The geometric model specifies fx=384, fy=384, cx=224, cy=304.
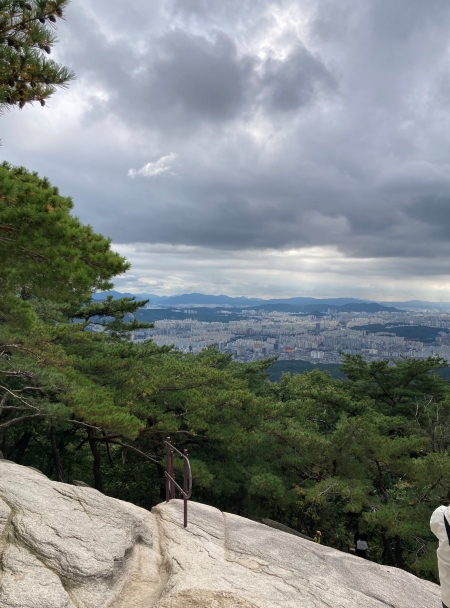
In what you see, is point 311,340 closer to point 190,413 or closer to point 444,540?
point 190,413

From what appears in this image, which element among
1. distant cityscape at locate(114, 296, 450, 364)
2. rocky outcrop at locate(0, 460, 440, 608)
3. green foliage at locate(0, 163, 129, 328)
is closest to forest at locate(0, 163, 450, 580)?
green foliage at locate(0, 163, 129, 328)

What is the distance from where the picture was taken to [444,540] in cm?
273

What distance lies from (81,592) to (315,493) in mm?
6242

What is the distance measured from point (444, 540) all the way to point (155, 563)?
10.4ft

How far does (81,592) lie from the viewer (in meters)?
3.48

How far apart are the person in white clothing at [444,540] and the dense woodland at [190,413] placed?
4.27m

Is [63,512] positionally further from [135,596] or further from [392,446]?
[392,446]

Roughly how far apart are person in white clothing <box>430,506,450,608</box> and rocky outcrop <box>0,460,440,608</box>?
1566 mm

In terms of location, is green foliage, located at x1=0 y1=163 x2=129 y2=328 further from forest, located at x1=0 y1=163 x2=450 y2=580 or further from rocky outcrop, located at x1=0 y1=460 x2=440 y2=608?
rocky outcrop, located at x1=0 y1=460 x2=440 y2=608

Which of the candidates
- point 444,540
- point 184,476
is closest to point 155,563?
point 184,476

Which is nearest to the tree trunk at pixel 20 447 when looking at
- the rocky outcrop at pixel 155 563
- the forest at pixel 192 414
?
the forest at pixel 192 414

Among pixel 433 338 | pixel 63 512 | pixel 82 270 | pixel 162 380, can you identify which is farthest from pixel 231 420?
pixel 433 338

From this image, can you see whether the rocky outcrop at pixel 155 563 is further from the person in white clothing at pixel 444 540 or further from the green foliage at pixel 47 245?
the green foliage at pixel 47 245

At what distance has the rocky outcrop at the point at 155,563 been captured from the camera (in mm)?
3441
